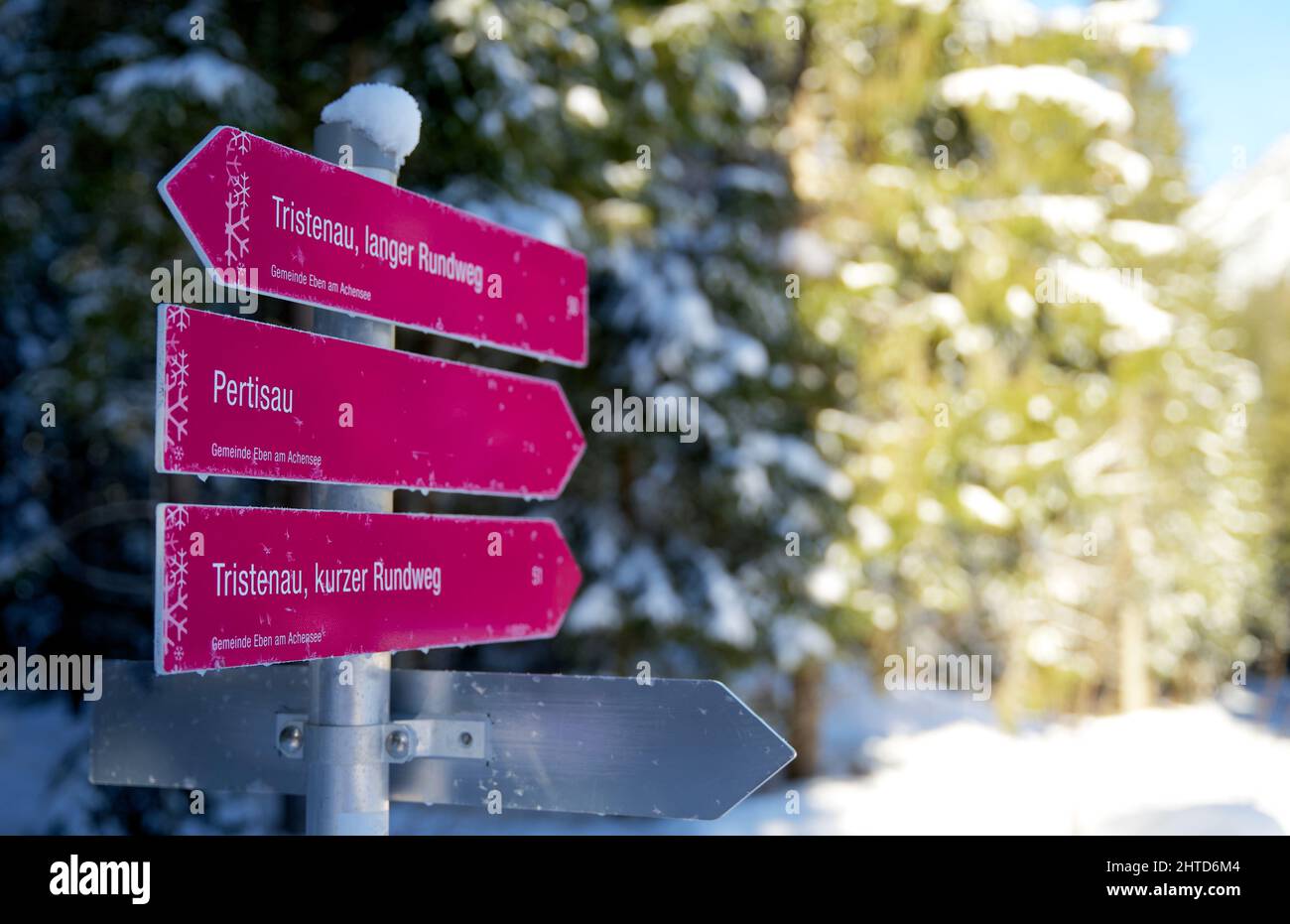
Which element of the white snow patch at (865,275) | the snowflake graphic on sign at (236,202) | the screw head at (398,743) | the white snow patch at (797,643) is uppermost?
the white snow patch at (865,275)

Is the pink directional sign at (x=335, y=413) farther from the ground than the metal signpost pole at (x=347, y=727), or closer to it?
farther from the ground

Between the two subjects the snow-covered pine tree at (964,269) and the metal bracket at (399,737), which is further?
the snow-covered pine tree at (964,269)

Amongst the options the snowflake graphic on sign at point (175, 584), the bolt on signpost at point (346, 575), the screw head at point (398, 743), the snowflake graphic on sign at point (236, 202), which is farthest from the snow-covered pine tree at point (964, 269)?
the snowflake graphic on sign at point (175, 584)

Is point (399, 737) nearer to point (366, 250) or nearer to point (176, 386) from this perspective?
point (176, 386)

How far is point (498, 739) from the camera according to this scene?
100 inches

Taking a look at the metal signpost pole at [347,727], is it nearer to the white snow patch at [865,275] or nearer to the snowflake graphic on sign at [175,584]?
the snowflake graphic on sign at [175,584]

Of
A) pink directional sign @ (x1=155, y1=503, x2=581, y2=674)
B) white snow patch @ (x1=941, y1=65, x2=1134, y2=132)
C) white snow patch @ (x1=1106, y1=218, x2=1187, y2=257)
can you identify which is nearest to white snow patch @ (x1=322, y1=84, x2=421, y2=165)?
pink directional sign @ (x1=155, y1=503, x2=581, y2=674)

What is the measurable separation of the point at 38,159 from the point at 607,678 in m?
8.87

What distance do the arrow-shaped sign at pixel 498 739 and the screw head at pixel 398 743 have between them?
0.08 feet

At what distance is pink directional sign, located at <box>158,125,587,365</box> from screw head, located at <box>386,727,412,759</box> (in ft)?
2.60

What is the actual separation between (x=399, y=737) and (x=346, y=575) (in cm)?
32

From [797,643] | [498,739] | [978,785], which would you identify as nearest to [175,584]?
[498,739]

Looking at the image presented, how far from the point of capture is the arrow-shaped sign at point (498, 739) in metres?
2.42
